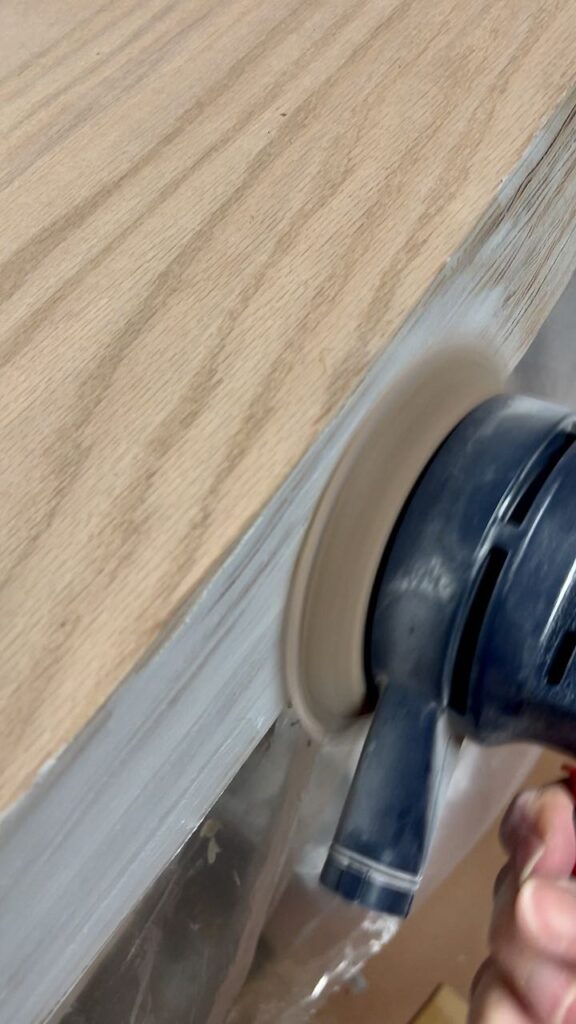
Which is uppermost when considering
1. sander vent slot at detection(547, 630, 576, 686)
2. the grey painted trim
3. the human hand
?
the grey painted trim

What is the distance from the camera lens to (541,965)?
30 centimetres

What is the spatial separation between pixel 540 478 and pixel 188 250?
0.12 m

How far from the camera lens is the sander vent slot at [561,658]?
24 cm

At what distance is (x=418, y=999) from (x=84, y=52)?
28.7 inches

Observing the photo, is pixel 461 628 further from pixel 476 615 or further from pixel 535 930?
pixel 535 930

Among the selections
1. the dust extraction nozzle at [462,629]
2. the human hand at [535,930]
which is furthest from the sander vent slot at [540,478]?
the human hand at [535,930]

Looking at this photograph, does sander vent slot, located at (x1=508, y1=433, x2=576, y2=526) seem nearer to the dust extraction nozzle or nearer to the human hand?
the dust extraction nozzle

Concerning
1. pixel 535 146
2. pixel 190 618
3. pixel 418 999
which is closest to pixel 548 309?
pixel 535 146

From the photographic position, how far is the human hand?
29 cm

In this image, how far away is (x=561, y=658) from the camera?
0.24 meters

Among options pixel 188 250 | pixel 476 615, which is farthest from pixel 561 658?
pixel 188 250

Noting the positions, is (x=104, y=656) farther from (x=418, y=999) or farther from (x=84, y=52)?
(x=418, y=999)

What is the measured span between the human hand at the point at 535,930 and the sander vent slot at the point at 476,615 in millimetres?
95

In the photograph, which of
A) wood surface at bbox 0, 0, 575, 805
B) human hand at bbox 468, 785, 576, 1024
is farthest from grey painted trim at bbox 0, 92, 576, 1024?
human hand at bbox 468, 785, 576, 1024
